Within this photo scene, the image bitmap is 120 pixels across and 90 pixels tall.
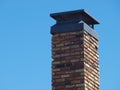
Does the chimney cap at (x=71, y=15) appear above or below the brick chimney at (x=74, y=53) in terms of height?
above

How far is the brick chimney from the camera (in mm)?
11609

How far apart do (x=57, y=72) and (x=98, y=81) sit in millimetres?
1057

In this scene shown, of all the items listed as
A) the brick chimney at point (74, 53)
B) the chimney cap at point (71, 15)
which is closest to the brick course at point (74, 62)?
the brick chimney at point (74, 53)

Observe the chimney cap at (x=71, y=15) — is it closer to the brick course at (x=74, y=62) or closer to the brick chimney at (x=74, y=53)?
the brick chimney at (x=74, y=53)

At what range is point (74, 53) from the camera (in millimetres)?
11781

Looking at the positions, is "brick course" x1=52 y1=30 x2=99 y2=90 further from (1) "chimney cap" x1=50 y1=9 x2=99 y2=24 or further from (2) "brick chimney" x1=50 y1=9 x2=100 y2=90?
(1) "chimney cap" x1=50 y1=9 x2=99 y2=24

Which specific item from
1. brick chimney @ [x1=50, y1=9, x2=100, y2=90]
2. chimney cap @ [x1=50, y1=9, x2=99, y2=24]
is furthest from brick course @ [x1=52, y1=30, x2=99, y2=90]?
chimney cap @ [x1=50, y1=9, x2=99, y2=24]

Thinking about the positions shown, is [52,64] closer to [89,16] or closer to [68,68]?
[68,68]

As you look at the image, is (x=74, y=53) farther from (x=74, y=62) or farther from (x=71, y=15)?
(x=71, y=15)

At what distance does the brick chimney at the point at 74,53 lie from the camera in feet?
38.1

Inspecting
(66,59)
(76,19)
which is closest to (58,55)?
(66,59)

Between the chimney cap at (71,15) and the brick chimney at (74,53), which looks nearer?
the brick chimney at (74,53)

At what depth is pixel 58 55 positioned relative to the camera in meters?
11.9

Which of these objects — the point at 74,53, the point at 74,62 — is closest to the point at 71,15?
the point at 74,53
